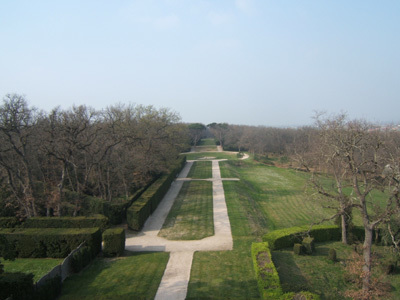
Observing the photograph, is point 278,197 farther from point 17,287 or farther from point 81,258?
point 17,287

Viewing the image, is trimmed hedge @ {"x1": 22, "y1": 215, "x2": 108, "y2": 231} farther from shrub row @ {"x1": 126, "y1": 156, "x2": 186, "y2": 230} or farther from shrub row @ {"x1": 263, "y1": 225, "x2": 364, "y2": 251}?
shrub row @ {"x1": 263, "y1": 225, "x2": 364, "y2": 251}

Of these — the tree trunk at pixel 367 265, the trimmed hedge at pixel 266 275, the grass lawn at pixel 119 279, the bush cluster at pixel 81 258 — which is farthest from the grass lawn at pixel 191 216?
the tree trunk at pixel 367 265

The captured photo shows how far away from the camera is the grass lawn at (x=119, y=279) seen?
1062cm

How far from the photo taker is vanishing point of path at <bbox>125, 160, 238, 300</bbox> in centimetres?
1118

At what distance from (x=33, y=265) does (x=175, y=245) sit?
23.0ft

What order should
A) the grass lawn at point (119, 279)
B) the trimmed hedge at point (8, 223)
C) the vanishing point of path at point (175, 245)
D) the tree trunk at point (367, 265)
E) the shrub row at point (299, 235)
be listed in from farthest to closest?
1. the trimmed hedge at point (8, 223)
2. the shrub row at point (299, 235)
3. the vanishing point of path at point (175, 245)
4. the grass lawn at point (119, 279)
5. the tree trunk at point (367, 265)

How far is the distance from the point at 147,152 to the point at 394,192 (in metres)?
23.6

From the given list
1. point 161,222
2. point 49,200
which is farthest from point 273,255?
point 49,200

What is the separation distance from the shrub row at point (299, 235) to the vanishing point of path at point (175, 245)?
2.42m

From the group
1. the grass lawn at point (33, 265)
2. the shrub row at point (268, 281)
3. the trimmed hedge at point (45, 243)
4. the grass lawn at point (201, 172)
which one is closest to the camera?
the shrub row at point (268, 281)

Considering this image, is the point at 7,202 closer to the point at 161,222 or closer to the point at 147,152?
the point at 161,222

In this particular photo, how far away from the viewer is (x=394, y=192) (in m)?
9.52

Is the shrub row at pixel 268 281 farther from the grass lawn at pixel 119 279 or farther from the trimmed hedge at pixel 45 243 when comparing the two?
the trimmed hedge at pixel 45 243

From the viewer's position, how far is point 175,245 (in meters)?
16.0
